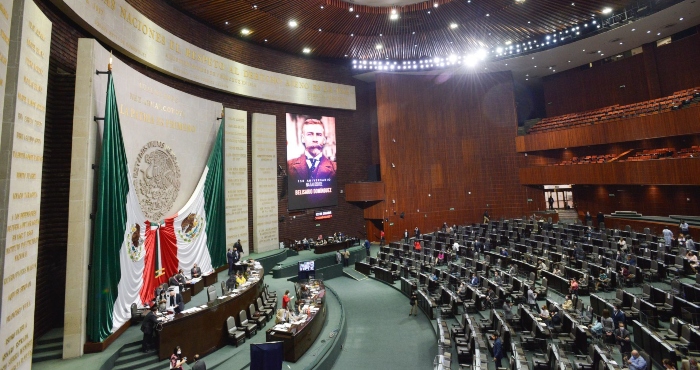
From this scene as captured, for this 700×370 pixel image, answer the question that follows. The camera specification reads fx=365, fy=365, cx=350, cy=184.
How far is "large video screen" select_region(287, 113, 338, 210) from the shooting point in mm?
21094

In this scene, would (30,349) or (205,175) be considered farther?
(205,175)

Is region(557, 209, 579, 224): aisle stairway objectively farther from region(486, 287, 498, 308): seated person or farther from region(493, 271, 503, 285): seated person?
region(486, 287, 498, 308): seated person

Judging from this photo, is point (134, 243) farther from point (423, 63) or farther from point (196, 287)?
point (423, 63)

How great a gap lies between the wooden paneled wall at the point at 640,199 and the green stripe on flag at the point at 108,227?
25.6 metres

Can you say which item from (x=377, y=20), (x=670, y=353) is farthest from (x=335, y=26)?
(x=670, y=353)

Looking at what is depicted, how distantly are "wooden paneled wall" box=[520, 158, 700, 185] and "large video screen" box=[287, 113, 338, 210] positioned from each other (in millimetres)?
13723

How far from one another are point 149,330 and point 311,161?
48.0 feet

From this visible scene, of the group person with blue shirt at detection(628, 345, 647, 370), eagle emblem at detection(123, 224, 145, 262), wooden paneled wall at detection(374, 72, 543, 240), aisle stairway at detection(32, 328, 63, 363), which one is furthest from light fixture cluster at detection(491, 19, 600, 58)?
aisle stairway at detection(32, 328, 63, 363)

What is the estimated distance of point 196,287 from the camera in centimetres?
1257

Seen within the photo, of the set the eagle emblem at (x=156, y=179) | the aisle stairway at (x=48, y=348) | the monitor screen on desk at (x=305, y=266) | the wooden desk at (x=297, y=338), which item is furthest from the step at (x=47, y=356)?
the monitor screen on desk at (x=305, y=266)

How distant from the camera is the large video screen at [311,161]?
21.1 m

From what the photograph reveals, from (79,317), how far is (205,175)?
7957 mm

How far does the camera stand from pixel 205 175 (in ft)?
49.9

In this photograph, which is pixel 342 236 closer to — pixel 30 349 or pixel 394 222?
pixel 394 222
